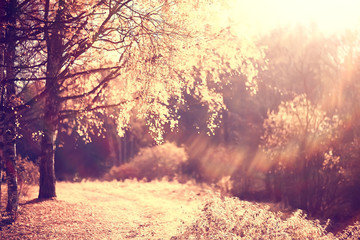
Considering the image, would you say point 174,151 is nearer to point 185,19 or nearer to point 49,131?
point 49,131

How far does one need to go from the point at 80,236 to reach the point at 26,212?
223 cm

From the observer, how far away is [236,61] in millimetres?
10000

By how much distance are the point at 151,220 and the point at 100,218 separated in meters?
1.23

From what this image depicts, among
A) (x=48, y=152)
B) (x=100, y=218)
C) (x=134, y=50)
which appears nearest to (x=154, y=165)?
(x=48, y=152)

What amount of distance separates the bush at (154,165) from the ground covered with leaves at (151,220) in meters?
7.50

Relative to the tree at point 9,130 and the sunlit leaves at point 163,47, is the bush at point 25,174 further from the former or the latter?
the sunlit leaves at point 163,47

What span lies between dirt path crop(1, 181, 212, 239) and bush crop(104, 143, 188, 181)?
779cm

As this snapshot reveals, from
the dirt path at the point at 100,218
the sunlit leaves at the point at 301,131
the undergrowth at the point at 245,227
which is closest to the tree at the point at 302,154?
the sunlit leaves at the point at 301,131

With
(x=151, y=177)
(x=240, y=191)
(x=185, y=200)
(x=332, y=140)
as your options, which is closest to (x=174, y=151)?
(x=151, y=177)

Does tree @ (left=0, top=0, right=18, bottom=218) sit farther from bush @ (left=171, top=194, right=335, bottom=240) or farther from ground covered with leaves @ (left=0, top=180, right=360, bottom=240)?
bush @ (left=171, top=194, right=335, bottom=240)

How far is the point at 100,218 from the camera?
8.76 m

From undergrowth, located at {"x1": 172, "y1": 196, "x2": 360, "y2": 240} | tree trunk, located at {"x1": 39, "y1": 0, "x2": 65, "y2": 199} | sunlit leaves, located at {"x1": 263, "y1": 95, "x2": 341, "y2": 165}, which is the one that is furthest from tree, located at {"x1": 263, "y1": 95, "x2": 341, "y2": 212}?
tree trunk, located at {"x1": 39, "y1": 0, "x2": 65, "y2": 199}

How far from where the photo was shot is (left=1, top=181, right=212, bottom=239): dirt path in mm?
7340

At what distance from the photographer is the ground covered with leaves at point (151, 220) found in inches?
235
